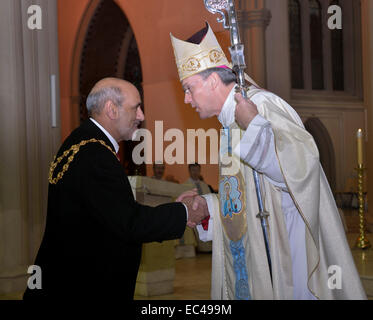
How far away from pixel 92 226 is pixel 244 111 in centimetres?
92

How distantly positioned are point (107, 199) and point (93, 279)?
403 millimetres

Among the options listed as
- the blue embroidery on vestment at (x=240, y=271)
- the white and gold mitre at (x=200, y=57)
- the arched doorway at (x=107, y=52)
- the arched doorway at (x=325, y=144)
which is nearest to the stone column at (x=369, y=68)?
the white and gold mitre at (x=200, y=57)

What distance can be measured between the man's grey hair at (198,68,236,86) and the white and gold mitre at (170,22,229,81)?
2cm

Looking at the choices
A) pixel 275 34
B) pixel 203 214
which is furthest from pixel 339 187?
pixel 203 214

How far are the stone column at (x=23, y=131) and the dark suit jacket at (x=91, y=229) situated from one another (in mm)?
2890

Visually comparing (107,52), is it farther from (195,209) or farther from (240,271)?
(240,271)

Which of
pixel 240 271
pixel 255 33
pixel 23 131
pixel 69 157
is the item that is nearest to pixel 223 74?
pixel 69 157

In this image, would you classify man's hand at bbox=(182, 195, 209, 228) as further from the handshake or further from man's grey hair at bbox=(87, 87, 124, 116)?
man's grey hair at bbox=(87, 87, 124, 116)

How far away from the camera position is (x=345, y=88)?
18.2 meters

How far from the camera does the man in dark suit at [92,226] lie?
257 centimetres

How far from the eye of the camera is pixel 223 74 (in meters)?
2.84

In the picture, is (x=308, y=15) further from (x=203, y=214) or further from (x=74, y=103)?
(x=203, y=214)

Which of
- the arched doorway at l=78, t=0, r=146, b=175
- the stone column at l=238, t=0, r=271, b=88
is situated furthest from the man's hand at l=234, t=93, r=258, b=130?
the arched doorway at l=78, t=0, r=146, b=175

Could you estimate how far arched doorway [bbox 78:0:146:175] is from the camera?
15.0 meters
